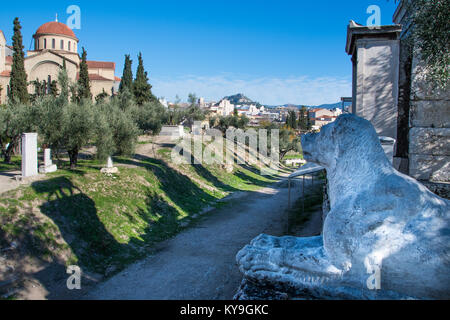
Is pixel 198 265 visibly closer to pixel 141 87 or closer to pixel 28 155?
pixel 28 155

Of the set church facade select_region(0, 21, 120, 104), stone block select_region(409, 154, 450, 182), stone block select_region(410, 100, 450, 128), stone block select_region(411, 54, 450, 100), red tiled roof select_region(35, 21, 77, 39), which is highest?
red tiled roof select_region(35, 21, 77, 39)

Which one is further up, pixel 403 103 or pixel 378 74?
pixel 378 74

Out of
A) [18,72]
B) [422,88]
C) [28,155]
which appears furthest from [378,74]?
[18,72]

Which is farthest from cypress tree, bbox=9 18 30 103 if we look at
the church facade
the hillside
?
the hillside

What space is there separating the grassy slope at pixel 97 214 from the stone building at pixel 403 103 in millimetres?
7095

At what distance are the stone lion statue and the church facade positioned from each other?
41673 millimetres

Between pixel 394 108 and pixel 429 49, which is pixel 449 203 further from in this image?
pixel 394 108

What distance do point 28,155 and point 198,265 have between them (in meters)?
7.13

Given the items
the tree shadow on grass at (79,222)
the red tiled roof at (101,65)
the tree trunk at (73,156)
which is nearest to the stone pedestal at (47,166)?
the tree trunk at (73,156)

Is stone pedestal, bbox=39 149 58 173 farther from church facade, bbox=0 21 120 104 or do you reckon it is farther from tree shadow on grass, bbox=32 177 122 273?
church facade, bbox=0 21 120 104

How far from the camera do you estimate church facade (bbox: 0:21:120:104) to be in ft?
135

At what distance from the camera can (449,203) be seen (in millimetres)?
3504

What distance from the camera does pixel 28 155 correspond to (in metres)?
11.3
